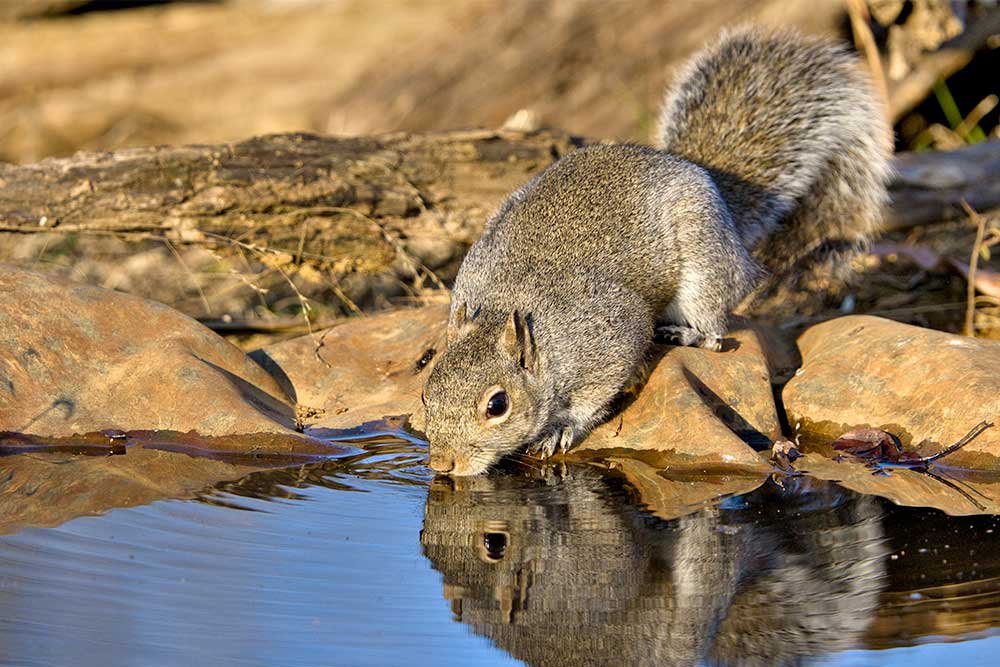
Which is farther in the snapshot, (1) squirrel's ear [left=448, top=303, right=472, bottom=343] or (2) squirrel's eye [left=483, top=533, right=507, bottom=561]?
(1) squirrel's ear [left=448, top=303, right=472, bottom=343]

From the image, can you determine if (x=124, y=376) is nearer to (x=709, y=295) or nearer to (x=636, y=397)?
(x=636, y=397)

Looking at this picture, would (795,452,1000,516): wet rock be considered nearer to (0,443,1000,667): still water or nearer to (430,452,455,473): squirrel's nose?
(0,443,1000,667): still water

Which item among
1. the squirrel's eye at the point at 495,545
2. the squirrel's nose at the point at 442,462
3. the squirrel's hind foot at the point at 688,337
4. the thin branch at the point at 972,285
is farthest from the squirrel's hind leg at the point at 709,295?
the squirrel's eye at the point at 495,545

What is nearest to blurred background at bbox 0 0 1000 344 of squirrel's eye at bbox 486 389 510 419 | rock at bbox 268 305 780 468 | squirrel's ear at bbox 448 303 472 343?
rock at bbox 268 305 780 468

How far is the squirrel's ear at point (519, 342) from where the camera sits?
14.8 ft

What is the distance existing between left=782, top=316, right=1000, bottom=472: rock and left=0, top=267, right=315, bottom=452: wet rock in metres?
2.13

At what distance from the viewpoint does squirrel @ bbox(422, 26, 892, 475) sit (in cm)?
452

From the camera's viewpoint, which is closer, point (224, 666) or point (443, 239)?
point (224, 666)

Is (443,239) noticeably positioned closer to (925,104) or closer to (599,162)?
(599,162)

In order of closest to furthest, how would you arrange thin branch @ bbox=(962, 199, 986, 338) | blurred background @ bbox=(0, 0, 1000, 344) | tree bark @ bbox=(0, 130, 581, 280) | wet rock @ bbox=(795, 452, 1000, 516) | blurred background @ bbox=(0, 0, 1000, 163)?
wet rock @ bbox=(795, 452, 1000, 516)
tree bark @ bbox=(0, 130, 581, 280)
thin branch @ bbox=(962, 199, 986, 338)
blurred background @ bbox=(0, 0, 1000, 344)
blurred background @ bbox=(0, 0, 1000, 163)

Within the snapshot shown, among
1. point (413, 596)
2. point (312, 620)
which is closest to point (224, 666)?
point (312, 620)

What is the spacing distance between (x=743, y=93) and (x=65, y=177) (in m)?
3.26

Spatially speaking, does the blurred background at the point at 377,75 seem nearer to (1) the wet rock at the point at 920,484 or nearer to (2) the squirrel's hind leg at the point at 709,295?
(2) the squirrel's hind leg at the point at 709,295

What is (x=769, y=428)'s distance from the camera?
16.0 ft
